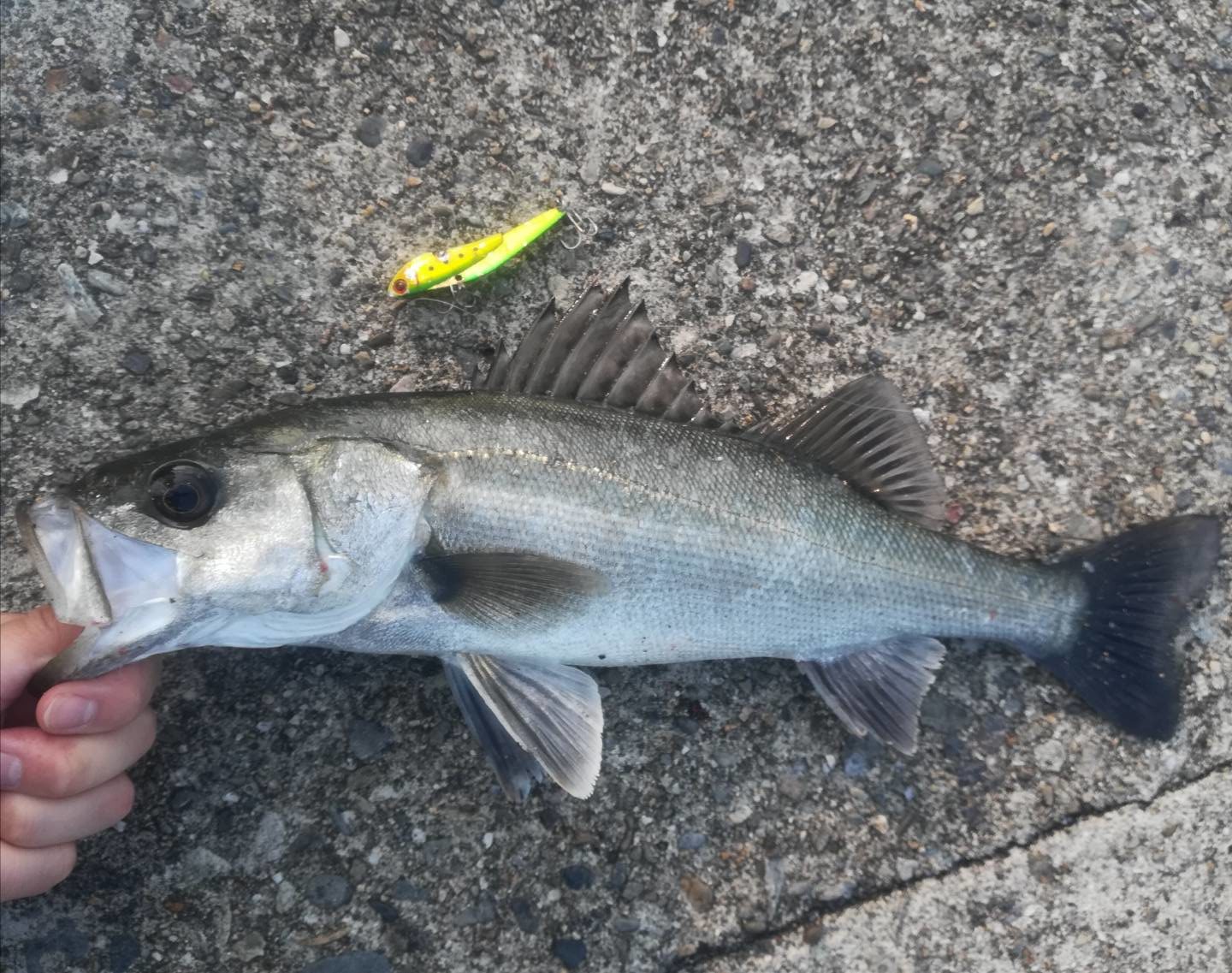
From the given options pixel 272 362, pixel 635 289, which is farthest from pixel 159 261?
pixel 635 289

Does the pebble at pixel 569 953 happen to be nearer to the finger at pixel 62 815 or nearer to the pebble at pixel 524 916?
the pebble at pixel 524 916

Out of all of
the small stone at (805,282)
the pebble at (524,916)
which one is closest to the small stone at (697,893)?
the pebble at (524,916)

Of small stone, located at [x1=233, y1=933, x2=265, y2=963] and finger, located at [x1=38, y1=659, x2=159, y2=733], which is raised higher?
finger, located at [x1=38, y1=659, x2=159, y2=733]

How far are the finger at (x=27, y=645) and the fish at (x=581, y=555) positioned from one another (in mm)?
187

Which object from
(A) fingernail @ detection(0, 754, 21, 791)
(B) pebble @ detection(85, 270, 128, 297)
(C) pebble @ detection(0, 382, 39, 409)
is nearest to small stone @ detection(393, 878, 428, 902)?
(A) fingernail @ detection(0, 754, 21, 791)

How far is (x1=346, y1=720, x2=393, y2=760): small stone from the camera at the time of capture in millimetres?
2230

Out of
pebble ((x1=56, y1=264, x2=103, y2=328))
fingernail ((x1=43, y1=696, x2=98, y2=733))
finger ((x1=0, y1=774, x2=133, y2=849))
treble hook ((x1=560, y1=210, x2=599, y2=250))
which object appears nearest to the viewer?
fingernail ((x1=43, y1=696, x2=98, y2=733))

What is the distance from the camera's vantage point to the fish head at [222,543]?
1652 millimetres

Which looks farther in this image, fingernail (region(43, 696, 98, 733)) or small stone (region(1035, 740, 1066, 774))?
small stone (region(1035, 740, 1066, 774))

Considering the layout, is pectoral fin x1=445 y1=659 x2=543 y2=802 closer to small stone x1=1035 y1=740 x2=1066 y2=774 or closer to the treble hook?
the treble hook

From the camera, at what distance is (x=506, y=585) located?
1904 millimetres

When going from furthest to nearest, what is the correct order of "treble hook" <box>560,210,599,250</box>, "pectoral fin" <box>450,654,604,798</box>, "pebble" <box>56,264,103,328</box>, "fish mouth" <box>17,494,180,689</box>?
"treble hook" <box>560,210,599,250</box>, "pebble" <box>56,264,103,328</box>, "pectoral fin" <box>450,654,604,798</box>, "fish mouth" <box>17,494,180,689</box>

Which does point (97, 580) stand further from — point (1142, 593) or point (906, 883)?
point (1142, 593)

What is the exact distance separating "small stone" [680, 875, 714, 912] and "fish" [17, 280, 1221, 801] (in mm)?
438
